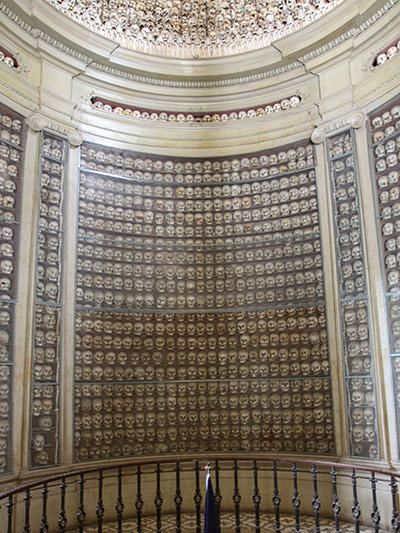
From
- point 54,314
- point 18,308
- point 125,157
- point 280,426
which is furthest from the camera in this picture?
point 125,157

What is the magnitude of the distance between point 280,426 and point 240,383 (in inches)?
36.5

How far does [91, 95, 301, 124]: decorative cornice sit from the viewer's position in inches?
365

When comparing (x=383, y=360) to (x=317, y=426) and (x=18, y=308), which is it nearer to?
(x=317, y=426)

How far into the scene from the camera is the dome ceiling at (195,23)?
9336 millimetres

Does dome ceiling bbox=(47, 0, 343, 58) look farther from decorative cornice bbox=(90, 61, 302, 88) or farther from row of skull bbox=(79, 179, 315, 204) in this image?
row of skull bbox=(79, 179, 315, 204)

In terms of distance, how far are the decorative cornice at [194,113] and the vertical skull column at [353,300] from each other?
1.27 m

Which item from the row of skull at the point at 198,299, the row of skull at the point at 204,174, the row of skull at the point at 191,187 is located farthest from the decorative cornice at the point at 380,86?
the row of skull at the point at 198,299

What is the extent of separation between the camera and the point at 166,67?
9.57 metres

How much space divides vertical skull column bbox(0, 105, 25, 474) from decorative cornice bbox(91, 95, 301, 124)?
1810 mm

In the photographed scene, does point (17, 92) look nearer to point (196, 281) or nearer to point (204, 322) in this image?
point (196, 281)

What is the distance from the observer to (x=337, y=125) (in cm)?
853

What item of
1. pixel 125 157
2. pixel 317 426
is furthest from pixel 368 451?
pixel 125 157

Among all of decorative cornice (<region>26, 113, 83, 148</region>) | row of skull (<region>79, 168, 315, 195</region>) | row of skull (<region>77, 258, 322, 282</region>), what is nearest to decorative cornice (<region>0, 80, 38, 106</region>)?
decorative cornice (<region>26, 113, 83, 148</region>)

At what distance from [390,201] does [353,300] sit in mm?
1536
